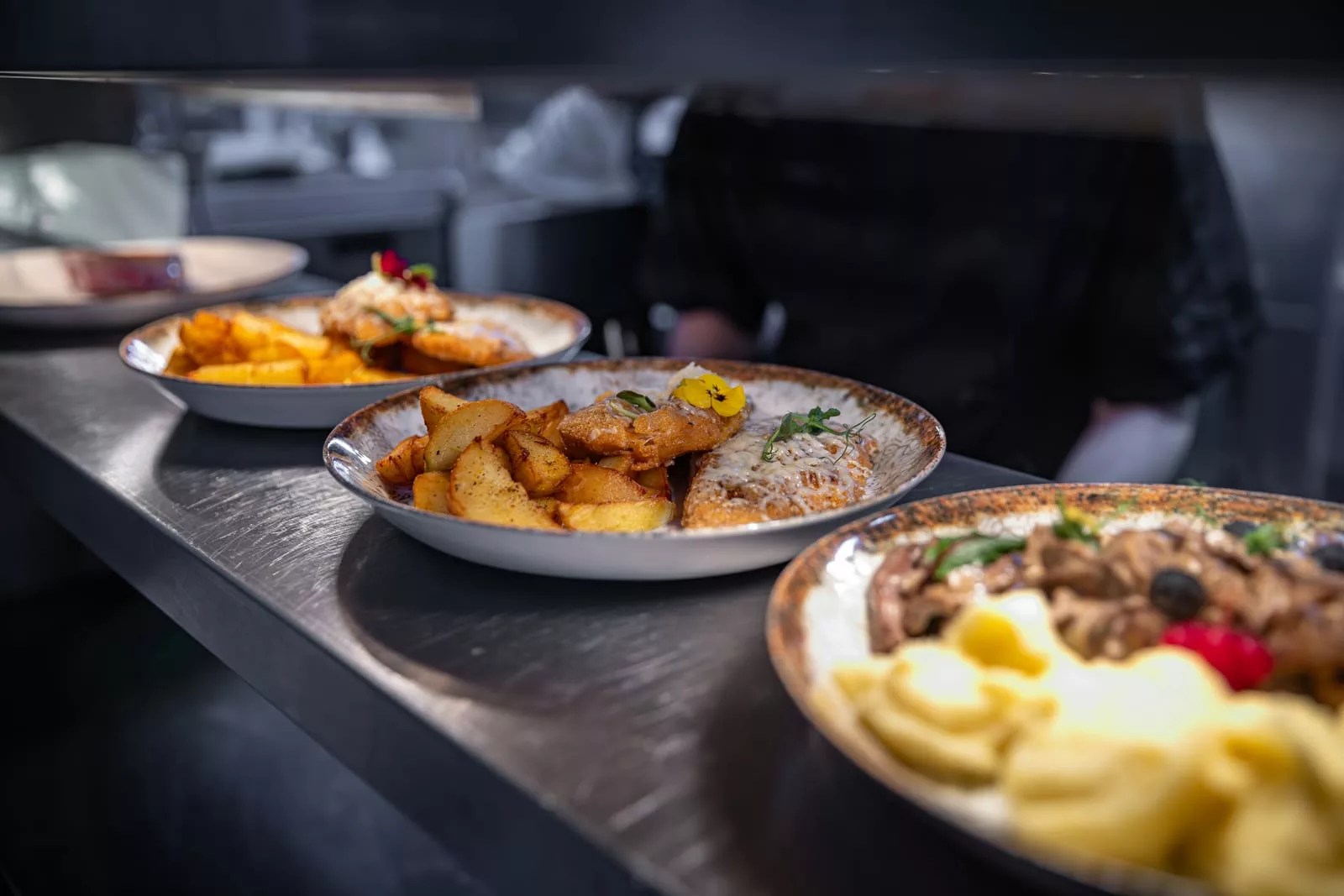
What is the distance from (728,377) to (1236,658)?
833 millimetres

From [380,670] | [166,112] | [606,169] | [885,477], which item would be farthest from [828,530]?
[606,169]

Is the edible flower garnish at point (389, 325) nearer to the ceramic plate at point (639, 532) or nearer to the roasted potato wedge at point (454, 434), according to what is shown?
the ceramic plate at point (639, 532)

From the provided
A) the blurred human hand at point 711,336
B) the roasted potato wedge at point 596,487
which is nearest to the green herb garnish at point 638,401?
the roasted potato wedge at point 596,487

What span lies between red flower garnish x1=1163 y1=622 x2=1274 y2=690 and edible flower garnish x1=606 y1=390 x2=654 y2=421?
0.64 m

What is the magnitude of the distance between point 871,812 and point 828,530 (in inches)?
13.5

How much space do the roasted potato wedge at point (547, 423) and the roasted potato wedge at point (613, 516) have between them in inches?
5.2

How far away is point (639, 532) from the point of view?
100 centimetres

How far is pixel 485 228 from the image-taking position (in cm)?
481

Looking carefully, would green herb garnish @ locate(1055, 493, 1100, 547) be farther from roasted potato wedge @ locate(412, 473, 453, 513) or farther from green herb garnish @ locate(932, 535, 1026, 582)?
roasted potato wedge @ locate(412, 473, 453, 513)

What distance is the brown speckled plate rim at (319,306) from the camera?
151 cm

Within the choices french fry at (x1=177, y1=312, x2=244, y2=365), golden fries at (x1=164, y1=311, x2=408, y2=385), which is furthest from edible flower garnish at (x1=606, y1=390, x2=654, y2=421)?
french fry at (x1=177, y1=312, x2=244, y2=365)

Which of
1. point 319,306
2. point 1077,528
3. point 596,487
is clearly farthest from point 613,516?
point 319,306

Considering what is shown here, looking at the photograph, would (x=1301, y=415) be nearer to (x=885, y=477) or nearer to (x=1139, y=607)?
(x=885, y=477)

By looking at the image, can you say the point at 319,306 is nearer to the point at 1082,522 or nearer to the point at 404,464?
the point at 404,464
